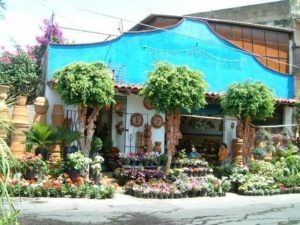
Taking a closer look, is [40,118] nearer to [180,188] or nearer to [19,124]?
[19,124]

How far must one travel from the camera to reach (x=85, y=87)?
43.4 feet

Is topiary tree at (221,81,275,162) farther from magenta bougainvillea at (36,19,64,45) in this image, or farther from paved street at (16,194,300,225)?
magenta bougainvillea at (36,19,64,45)

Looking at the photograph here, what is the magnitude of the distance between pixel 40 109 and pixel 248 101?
7.28 m

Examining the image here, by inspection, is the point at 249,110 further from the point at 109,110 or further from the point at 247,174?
the point at 109,110

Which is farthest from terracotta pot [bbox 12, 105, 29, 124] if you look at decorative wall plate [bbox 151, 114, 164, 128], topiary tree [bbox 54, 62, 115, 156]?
decorative wall plate [bbox 151, 114, 164, 128]

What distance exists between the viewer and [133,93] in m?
16.6

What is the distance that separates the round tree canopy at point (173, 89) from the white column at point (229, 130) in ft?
16.3

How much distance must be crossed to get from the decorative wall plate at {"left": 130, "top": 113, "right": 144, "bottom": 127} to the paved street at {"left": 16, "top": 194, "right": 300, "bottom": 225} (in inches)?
170

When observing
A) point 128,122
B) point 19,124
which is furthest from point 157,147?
point 19,124

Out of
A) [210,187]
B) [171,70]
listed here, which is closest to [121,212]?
[210,187]

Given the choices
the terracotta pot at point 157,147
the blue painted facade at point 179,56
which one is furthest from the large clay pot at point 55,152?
the terracotta pot at point 157,147

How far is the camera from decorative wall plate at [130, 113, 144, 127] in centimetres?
1692

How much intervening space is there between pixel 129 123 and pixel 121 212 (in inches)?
262

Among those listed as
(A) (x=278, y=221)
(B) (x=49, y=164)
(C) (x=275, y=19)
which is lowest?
(A) (x=278, y=221)
